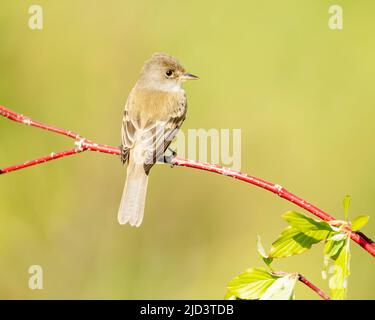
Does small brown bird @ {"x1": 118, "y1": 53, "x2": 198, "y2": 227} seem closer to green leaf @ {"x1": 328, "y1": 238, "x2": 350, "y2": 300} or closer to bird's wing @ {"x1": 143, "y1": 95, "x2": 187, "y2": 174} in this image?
bird's wing @ {"x1": 143, "y1": 95, "x2": 187, "y2": 174}

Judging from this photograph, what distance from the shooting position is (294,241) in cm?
244

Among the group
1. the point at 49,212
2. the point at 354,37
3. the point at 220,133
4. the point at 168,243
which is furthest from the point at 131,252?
the point at 354,37

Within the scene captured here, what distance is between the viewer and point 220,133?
7.14m

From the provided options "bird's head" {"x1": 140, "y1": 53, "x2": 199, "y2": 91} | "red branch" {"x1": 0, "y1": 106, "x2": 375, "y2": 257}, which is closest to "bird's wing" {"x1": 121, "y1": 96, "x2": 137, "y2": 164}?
"bird's head" {"x1": 140, "y1": 53, "x2": 199, "y2": 91}

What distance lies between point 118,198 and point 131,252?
58cm

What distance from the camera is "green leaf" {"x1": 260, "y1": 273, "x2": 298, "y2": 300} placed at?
2.34 m

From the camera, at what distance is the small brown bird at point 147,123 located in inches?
199

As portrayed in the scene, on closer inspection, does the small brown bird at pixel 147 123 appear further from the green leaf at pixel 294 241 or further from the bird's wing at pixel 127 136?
the green leaf at pixel 294 241

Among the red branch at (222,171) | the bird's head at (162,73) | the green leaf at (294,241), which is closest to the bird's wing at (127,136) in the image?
the bird's head at (162,73)

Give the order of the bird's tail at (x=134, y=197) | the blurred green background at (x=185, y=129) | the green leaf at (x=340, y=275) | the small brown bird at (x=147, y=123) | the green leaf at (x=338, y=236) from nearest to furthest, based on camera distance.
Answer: the green leaf at (x=340, y=275) < the green leaf at (x=338, y=236) < the bird's tail at (x=134, y=197) < the small brown bird at (x=147, y=123) < the blurred green background at (x=185, y=129)

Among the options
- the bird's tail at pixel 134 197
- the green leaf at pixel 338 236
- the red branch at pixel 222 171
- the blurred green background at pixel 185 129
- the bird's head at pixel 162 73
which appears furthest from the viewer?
the blurred green background at pixel 185 129

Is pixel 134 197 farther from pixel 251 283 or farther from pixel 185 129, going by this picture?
pixel 251 283

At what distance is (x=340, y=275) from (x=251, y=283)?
1.07 ft

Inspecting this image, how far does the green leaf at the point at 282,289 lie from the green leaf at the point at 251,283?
0.09 ft
